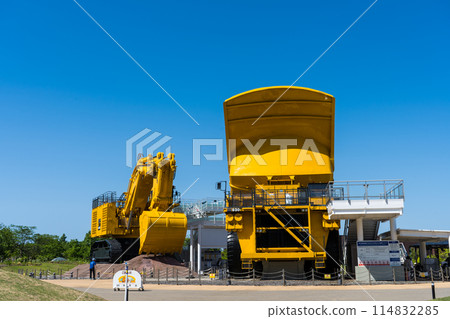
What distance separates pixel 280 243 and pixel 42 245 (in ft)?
220

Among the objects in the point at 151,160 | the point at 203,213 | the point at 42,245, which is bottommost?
the point at 42,245

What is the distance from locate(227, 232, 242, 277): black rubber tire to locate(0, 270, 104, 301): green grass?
976cm

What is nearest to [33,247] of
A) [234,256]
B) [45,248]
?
[45,248]

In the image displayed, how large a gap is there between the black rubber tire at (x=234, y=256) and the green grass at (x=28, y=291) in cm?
976

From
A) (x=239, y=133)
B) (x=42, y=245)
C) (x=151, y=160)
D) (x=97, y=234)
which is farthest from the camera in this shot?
(x=42, y=245)

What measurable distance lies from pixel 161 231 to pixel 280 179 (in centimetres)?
1118

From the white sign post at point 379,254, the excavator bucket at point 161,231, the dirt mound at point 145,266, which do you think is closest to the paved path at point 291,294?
the white sign post at point 379,254

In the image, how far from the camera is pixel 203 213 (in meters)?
39.8

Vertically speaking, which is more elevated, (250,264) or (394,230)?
(394,230)

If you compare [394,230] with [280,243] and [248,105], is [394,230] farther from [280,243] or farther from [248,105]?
[248,105]

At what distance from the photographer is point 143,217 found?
1199 inches

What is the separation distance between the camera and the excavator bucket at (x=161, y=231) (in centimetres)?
2984

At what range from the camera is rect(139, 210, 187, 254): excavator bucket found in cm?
2984
